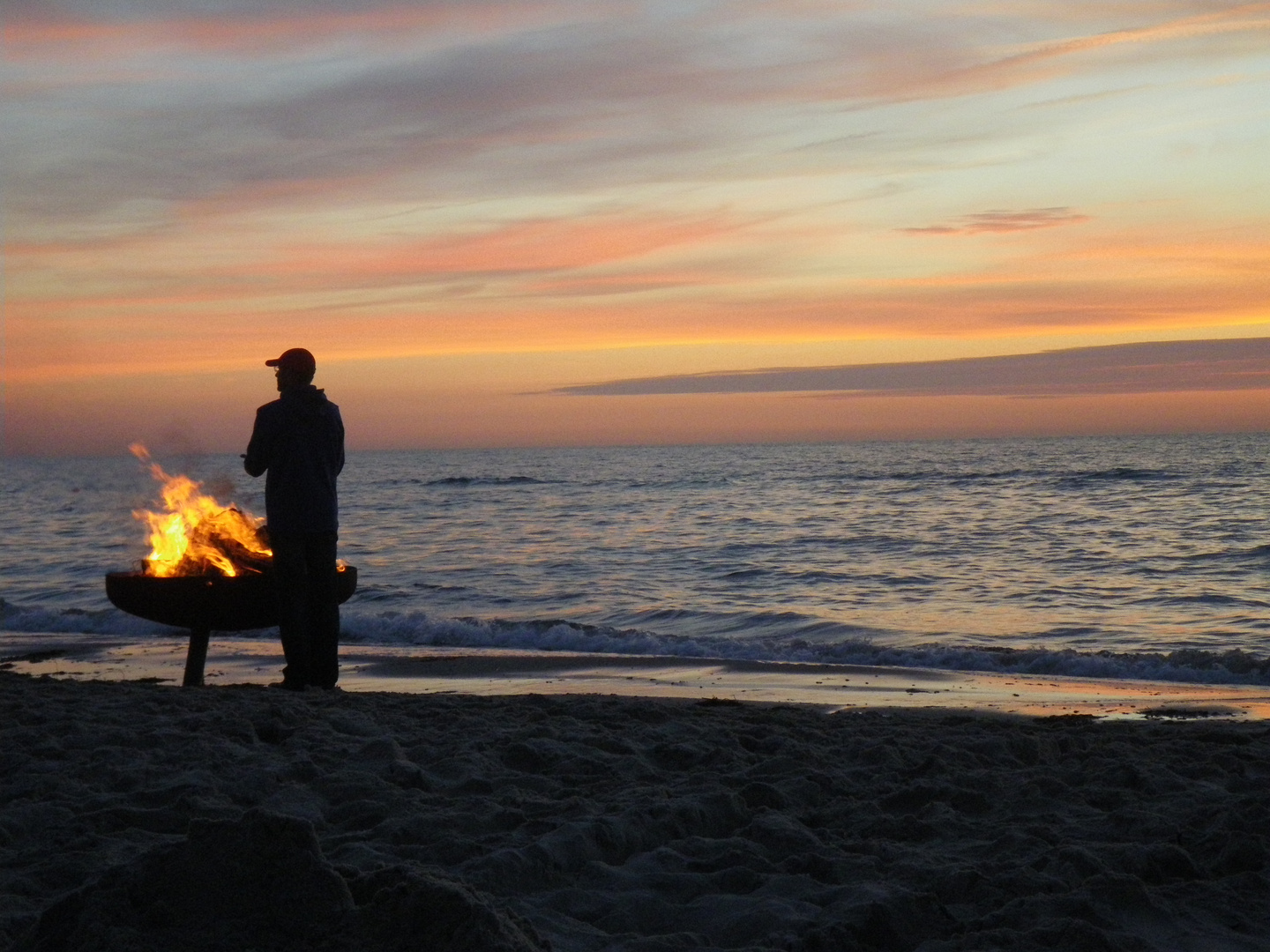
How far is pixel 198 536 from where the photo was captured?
7188 mm

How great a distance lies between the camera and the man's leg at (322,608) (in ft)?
22.2

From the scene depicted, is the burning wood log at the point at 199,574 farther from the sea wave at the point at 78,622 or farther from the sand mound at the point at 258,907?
the sea wave at the point at 78,622

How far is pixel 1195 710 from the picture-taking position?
24.9ft

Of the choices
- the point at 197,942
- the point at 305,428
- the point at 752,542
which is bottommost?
the point at 752,542

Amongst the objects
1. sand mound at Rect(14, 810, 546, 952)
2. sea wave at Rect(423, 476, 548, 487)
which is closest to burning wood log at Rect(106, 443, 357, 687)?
sand mound at Rect(14, 810, 546, 952)

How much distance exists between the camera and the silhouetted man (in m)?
6.62

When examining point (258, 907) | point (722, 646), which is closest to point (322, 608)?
point (258, 907)

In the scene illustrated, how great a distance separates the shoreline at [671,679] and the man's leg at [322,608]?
106cm

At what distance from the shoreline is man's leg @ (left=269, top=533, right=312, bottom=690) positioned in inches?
50.3

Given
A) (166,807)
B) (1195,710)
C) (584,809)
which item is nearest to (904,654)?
(1195,710)

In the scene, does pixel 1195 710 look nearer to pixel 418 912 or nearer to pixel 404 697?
pixel 404 697

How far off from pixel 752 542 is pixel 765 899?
62.0 ft

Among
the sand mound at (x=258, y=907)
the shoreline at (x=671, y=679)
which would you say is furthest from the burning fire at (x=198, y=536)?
the sand mound at (x=258, y=907)

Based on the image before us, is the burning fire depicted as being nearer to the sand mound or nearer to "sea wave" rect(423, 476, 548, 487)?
the sand mound
